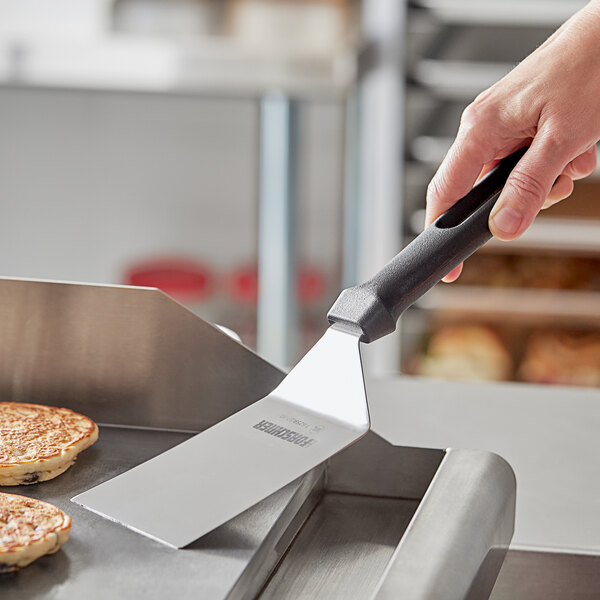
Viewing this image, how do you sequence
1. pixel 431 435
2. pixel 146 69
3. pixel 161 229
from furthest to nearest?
pixel 161 229 < pixel 146 69 < pixel 431 435

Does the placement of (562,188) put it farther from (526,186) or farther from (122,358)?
(122,358)

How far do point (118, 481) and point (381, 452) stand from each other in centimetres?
25

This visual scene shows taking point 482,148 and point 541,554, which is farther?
point 482,148

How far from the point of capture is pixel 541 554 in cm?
79

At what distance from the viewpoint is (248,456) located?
0.72 meters

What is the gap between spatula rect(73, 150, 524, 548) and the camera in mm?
673

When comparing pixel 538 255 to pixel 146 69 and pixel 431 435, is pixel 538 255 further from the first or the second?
pixel 431 435

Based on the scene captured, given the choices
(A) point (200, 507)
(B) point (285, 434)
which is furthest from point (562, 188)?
(A) point (200, 507)

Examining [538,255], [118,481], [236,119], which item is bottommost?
[538,255]

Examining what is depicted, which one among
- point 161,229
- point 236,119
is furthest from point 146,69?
point 161,229

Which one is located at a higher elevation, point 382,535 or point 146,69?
point 146,69

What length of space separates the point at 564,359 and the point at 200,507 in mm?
2513

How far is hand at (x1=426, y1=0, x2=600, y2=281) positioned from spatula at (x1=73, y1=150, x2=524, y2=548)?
0.09 m

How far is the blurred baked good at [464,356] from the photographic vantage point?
301 centimetres
